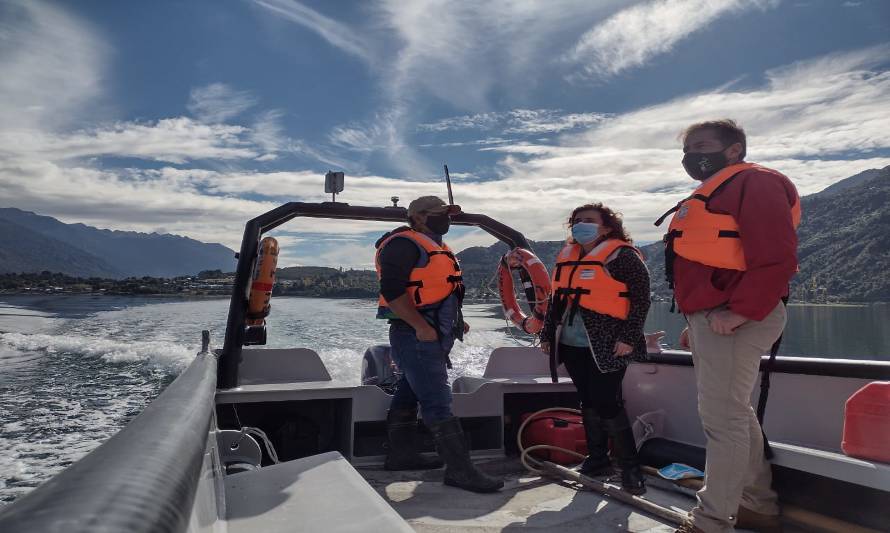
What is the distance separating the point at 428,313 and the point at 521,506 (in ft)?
3.47

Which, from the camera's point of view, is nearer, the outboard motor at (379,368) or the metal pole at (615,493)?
the metal pole at (615,493)

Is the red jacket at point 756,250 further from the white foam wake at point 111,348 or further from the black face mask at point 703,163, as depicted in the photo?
the white foam wake at point 111,348

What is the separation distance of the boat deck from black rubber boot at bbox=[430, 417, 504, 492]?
0.04 m

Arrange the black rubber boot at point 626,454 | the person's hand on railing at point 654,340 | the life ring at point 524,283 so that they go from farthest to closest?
the life ring at point 524,283
the person's hand on railing at point 654,340
the black rubber boot at point 626,454

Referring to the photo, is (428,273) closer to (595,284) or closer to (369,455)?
(595,284)

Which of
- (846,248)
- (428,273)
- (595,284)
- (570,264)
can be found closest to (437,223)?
(428,273)

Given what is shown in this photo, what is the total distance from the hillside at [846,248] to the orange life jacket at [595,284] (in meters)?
116

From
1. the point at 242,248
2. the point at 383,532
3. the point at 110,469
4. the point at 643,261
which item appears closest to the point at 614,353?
the point at 643,261

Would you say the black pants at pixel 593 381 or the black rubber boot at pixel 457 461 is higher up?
the black pants at pixel 593 381

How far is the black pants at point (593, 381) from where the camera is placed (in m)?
3.19

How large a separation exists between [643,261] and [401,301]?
1.31 meters

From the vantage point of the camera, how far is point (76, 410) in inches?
351

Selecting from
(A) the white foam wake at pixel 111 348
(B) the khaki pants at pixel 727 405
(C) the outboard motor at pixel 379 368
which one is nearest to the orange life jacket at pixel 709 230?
(B) the khaki pants at pixel 727 405

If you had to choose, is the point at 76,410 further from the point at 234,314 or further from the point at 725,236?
the point at 725,236
